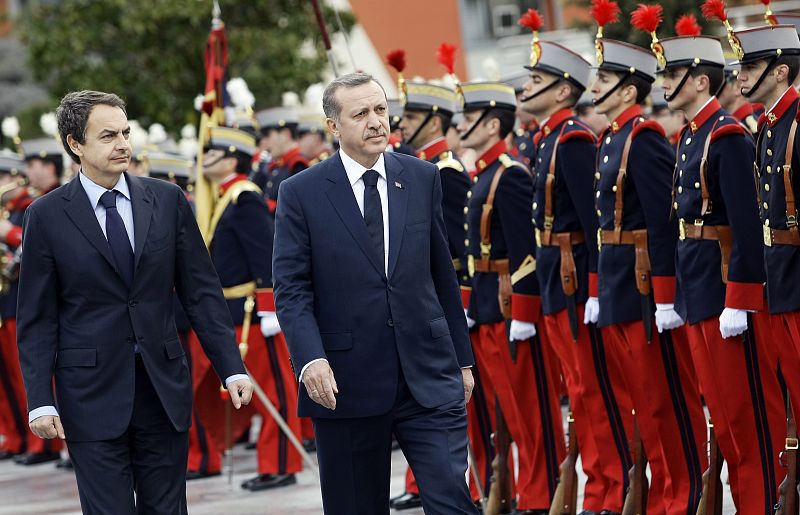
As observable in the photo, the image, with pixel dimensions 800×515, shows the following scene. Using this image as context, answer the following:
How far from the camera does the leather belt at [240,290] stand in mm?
10023

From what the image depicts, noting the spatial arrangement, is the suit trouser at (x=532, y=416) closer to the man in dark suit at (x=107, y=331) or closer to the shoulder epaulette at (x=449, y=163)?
the shoulder epaulette at (x=449, y=163)

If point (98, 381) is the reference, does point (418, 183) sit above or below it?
above

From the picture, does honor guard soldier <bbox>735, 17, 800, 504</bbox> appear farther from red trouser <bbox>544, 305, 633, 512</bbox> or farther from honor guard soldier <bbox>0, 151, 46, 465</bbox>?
honor guard soldier <bbox>0, 151, 46, 465</bbox>

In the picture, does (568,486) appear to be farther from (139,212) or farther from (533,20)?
(139,212)

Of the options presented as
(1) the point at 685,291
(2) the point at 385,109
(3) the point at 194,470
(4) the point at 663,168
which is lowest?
(3) the point at 194,470

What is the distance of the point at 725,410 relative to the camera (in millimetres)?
6758

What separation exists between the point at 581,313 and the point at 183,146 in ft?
26.3

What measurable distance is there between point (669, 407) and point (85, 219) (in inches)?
116

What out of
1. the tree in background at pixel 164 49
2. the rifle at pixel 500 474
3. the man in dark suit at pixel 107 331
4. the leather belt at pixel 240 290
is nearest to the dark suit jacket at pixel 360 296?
the man in dark suit at pixel 107 331

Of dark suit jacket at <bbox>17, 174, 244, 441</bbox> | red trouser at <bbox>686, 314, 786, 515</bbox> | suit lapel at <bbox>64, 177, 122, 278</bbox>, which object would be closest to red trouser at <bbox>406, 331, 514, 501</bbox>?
red trouser at <bbox>686, 314, 786, 515</bbox>

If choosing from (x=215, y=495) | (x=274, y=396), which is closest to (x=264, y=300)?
(x=274, y=396)

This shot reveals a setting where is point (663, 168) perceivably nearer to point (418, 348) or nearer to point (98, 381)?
point (418, 348)

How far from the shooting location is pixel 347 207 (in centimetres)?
575

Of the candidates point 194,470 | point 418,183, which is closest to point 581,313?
point 418,183
